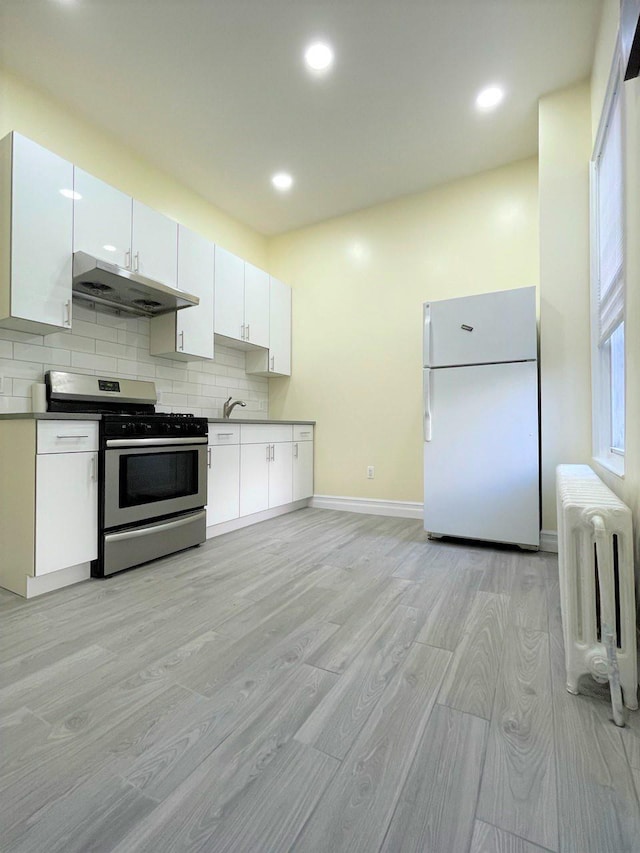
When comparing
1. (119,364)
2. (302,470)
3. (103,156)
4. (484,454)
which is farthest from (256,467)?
(103,156)

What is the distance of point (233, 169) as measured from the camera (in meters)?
3.33

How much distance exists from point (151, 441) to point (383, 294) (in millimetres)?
2550

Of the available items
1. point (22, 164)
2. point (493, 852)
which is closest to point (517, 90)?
point (22, 164)

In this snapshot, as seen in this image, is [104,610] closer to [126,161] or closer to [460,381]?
[460,381]

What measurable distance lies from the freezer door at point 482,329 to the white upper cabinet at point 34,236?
239 centimetres

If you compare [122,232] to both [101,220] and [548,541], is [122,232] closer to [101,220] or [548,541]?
[101,220]

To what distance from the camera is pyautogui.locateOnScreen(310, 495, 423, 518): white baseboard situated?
3.64 metres

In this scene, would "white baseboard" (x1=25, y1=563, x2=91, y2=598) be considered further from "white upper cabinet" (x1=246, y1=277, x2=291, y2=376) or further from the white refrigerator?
"white upper cabinet" (x1=246, y1=277, x2=291, y2=376)

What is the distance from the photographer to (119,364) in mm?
2971

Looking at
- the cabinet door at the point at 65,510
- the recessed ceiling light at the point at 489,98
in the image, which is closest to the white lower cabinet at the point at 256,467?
the cabinet door at the point at 65,510

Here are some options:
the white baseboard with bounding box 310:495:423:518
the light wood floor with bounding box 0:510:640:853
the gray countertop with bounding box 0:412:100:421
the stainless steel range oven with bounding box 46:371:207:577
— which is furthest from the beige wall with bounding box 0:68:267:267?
the light wood floor with bounding box 0:510:640:853

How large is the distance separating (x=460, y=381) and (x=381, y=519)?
1468mm

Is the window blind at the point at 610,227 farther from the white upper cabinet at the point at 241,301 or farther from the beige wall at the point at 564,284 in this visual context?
the white upper cabinet at the point at 241,301

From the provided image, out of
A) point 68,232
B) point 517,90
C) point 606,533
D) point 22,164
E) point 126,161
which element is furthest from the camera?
point 126,161
